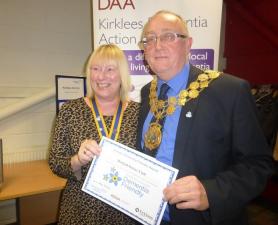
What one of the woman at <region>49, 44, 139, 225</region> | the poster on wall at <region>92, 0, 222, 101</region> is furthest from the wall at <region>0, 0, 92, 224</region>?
the woman at <region>49, 44, 139, 225</region>

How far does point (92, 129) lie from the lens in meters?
1.72

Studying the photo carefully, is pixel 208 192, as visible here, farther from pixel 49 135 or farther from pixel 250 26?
pixel 250 26

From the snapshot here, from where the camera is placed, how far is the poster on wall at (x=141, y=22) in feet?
7.75

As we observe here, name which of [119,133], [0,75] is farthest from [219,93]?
[0,75]

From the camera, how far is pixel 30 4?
324 cm

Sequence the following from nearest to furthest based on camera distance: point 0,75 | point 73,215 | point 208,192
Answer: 1. point 208,192
2. point 73,215
3. point 0,75

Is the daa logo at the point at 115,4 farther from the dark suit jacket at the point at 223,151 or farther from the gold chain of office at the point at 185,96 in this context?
the dark suit jacket at the point at 223,151

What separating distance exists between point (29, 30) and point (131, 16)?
4.86 ft

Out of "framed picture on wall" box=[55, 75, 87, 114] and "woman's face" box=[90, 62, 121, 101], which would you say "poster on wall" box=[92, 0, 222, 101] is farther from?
"framed picture on wall" box=[55, 75, 87, 114]

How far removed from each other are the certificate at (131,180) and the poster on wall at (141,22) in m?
1.11

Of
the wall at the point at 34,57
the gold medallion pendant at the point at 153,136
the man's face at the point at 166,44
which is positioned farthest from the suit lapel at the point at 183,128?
the wall at the point at 34,57

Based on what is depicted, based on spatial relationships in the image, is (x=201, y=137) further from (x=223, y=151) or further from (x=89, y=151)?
(x=89, y=151)

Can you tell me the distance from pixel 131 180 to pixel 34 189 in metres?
1.60

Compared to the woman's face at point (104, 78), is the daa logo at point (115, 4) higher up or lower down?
higher up
